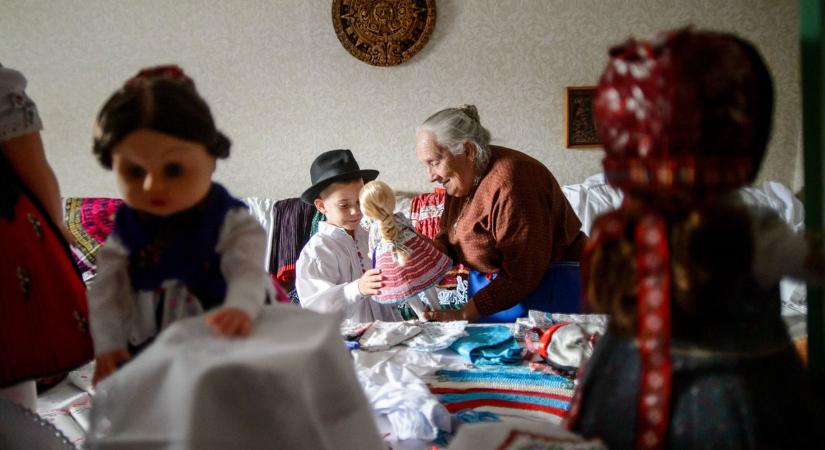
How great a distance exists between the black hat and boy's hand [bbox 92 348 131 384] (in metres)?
1.15

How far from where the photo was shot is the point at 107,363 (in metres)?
0.64

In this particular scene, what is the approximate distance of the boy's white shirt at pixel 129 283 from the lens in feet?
2.13

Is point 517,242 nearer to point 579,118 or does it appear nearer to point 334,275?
point 334,275

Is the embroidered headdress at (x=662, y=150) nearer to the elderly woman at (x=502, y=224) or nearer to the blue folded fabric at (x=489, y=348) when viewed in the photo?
the blue folded fabric at (x=489, y=348)

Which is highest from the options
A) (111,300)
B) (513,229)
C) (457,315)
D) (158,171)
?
(158,171)

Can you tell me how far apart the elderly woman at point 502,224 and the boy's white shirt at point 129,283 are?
3.34ft

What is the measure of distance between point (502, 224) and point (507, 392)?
0.63 m

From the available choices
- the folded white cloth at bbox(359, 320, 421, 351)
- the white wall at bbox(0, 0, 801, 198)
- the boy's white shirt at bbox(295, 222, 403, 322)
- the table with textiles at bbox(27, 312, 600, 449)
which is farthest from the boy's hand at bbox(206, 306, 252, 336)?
the white wall at bbox(0, 0, 801, 198)

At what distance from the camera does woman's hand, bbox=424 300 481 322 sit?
63.6 inches

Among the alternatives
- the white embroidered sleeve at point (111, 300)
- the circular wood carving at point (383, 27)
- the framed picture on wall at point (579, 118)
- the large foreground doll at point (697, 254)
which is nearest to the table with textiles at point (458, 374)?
the large foreground doll at point (697, 254)

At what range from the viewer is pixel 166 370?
54cm

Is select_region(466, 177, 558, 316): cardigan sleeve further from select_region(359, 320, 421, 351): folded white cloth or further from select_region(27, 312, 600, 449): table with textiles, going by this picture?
select_region(359, 320, 421, 351): folded white cloth

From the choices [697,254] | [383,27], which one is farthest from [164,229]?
[383,27]

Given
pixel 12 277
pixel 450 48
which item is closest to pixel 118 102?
pixel 12 277
